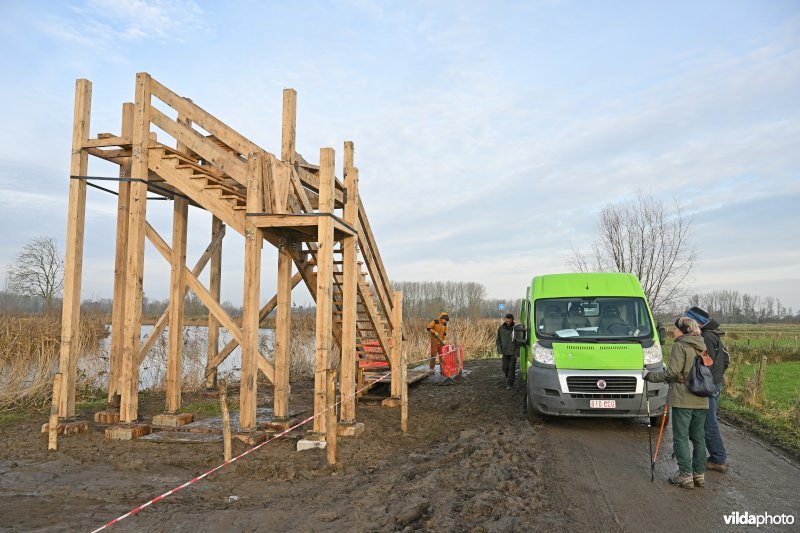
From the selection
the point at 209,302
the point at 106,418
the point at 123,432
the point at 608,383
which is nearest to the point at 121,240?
the point at 209,302

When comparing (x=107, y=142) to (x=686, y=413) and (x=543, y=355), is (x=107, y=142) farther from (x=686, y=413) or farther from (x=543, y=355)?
(x=686, y=413)

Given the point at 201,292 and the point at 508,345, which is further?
the point at 508,345

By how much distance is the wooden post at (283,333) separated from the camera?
9.01m

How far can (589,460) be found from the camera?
23.8ft

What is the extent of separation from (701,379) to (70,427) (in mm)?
8674

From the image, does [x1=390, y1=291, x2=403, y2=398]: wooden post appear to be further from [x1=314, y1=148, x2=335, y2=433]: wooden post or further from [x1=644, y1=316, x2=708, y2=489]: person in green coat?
[x1=644, y1=316, x2=708, y2=489]: person in green coat

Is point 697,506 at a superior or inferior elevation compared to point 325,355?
inferior

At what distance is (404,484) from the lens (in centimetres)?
605

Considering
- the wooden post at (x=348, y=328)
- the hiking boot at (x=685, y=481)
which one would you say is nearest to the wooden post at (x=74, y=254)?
the wooden post at (x=348, y=328)

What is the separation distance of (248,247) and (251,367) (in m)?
1.71

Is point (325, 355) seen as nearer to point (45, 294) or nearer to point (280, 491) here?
point (280, 491)

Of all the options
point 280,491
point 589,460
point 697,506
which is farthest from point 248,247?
point 697,506

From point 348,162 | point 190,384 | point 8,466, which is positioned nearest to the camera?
point 8,466

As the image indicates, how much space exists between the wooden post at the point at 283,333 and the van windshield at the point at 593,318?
13.7ft
